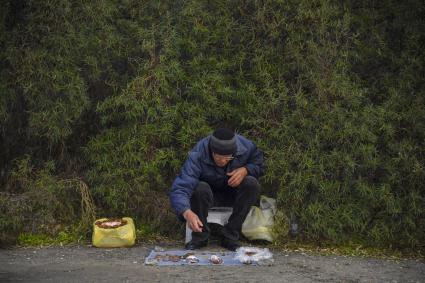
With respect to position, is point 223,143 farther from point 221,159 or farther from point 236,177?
point 236,177

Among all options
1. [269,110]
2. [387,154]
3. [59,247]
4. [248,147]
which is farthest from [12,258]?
[387,154]

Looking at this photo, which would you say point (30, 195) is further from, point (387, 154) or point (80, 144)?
point (387, 154)

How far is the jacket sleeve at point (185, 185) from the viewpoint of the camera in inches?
241

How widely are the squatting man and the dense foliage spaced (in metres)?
0.40

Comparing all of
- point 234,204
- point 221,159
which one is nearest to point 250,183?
point 234,204

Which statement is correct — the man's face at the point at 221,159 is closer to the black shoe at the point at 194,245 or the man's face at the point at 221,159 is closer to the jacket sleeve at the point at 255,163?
the jacket sleeve at the point at 255,163

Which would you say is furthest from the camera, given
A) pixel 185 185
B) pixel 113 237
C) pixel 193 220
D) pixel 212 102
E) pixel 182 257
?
pixel 212 102

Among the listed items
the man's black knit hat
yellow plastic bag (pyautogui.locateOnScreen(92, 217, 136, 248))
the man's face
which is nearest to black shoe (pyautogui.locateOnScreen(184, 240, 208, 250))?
yellow plastic bag (pyautogui.locateOnScreen(92, 217, 136, 248))

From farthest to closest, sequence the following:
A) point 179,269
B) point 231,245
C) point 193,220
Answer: point 231,245, point 193,220, point 179,269

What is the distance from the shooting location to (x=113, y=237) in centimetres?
652

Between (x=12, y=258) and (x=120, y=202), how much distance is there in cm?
127

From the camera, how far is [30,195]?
22.7ft

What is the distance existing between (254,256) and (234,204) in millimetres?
656

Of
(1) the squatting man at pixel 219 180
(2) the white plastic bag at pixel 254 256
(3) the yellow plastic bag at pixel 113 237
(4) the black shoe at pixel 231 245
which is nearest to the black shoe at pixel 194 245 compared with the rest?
(1) the squatting man at pixel 219 180
